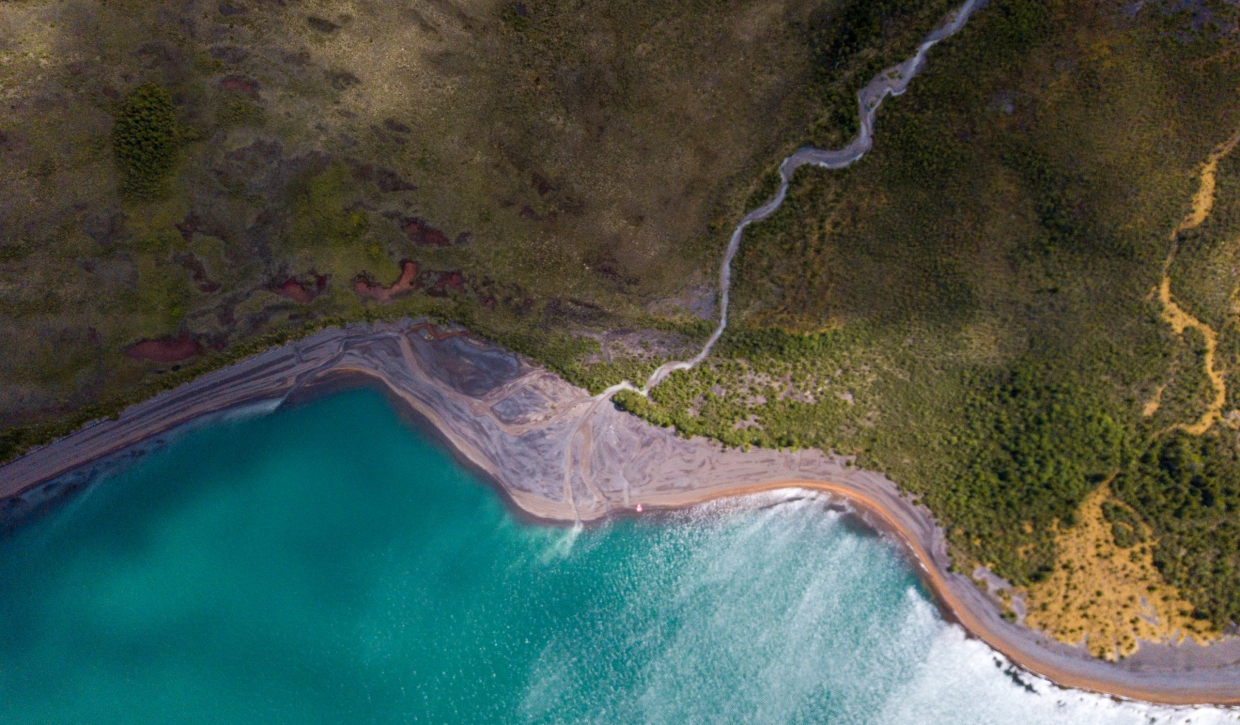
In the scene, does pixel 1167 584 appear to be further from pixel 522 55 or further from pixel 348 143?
pixel 348 143

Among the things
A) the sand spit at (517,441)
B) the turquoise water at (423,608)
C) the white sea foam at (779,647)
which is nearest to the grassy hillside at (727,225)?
the sand spit at (517,441)

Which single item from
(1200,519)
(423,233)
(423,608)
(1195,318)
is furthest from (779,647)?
(423,233)

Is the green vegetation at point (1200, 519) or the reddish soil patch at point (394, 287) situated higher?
the reddish soil patch at point (394, 287)

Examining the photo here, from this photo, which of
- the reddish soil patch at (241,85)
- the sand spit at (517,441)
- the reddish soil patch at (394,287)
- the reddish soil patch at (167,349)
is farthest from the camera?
the reddish soil patch at (394,287)

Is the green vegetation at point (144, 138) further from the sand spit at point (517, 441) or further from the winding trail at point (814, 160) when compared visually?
the winding trail at point (814, 160)

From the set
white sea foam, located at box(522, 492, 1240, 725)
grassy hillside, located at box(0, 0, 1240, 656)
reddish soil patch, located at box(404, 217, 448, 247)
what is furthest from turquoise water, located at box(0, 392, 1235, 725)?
reddish soil patch, located at box(404, 217, 448, 247)

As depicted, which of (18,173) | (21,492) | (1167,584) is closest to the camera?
(1167,584)

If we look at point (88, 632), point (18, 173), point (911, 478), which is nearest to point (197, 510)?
point (88, 632)
